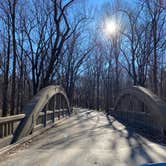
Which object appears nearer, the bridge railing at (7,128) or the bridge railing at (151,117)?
the bridge railing at (7,128)

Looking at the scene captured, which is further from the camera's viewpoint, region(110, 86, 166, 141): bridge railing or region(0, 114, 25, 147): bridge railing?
region(110, 86, 166, 141): bridge railing

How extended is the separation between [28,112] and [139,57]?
21.2 metres

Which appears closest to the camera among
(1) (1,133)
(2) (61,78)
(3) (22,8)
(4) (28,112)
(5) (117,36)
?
(1) (1,133)

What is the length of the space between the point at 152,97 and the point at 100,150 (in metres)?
6.73

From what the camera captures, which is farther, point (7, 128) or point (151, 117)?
point (151, 117)

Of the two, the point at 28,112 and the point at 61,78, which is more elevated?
the point at 61,78

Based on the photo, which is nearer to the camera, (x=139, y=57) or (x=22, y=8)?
(x=22, y=8)

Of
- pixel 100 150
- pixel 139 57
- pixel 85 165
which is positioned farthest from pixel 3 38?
pixel 85 165

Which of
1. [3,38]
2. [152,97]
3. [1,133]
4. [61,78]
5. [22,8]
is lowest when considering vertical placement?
[1,133]

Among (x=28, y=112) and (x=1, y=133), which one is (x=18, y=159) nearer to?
(x=1, y=133)

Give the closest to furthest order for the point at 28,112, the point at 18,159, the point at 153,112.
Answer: the point at 18,159, the point at 28,112, the point at 153,112

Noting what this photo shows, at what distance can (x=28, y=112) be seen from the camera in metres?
11.4

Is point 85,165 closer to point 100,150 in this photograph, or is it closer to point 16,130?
point 100,150

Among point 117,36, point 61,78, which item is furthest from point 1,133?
point 61,78
